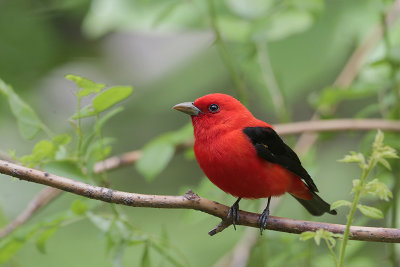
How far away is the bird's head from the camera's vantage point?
275 cm

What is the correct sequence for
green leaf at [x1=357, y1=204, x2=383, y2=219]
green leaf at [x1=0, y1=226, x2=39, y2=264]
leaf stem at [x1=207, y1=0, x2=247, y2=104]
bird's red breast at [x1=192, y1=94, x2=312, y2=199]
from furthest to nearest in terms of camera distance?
leaf stem at [x1=207, y1=0, x2=247, y2=104], bird's red breast at [x1=192, y1=94, x2=312, y2=199], green leaf at [x1=0, y1=226, x2=39, y2=264], green leaf at [x1=357, y1=204, x2=383, y2=219]

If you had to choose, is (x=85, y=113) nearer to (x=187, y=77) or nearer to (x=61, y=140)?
Answer: (x=61, y=140)

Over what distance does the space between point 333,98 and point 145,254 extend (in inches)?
60.2

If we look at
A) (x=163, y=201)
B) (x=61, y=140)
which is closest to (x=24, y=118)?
(x=61, y=140)

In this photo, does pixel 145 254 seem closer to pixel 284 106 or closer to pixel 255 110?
pixel 284 106

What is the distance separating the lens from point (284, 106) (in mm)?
3377

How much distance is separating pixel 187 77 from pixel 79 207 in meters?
2.61

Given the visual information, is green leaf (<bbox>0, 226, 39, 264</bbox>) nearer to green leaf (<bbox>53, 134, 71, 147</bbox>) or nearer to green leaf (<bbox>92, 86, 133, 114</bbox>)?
green leaf (<bbox>53, 134, 71, 147</bbox>)

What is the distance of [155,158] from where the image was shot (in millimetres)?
2779

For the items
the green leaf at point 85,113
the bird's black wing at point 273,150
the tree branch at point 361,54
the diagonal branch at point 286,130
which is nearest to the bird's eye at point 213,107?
the bird's black wing at point 273,150

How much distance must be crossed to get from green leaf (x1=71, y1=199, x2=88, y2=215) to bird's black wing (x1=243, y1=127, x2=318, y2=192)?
32.3 inches

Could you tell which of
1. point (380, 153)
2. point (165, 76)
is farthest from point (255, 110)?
point (380, 153)

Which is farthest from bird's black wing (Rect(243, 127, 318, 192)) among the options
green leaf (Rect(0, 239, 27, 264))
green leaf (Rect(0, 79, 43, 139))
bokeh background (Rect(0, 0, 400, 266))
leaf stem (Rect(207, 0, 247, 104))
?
green leaf (Rect(0, 239, 27, 264))

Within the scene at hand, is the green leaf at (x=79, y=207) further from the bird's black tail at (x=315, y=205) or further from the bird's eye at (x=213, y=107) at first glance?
the bird's black tail at (x=315, y=205)
